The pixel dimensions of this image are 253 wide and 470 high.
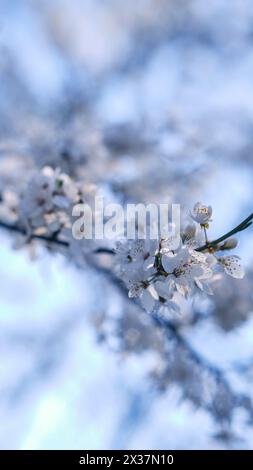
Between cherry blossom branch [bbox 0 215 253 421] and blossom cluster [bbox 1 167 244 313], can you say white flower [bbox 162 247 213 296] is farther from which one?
cherry blossom branch [bbox 0 215 253 421]

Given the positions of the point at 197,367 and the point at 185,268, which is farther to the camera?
the point at 197,367

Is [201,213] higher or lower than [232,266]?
higher

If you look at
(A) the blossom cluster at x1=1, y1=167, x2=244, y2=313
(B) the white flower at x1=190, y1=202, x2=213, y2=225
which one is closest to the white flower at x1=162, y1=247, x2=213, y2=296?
(A) the blossom cluster at x1=1, y1=167, x2=244, y2=313

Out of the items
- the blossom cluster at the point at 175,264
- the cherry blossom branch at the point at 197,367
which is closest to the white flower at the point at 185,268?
the blossom cluster at the point at 175,264

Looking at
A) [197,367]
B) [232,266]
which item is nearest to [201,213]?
[232,266]

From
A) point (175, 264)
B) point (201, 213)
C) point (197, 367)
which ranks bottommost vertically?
point (175, 264)

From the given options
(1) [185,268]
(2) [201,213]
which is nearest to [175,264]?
(1) [185,268]

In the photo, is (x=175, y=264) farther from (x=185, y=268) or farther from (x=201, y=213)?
(x=201, y=213)
